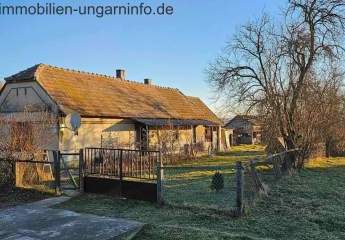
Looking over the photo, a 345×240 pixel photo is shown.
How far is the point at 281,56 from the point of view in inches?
783

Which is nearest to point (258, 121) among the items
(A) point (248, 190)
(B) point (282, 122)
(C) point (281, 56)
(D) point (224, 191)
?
(B) point (282, 122)

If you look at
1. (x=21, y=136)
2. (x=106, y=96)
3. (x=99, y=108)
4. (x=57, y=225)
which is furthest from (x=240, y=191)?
(x=106, y=96)

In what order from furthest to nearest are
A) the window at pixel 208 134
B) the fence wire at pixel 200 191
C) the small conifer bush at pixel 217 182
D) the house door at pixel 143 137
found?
the window at pixel 208 134 → the house door at pixel 143 137 → the small conifer bush at pixel 217 182 → the fence wire at pixel 200 191

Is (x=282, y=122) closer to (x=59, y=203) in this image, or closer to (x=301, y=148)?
(x=301, y=148)

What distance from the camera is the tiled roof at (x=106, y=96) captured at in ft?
75.8

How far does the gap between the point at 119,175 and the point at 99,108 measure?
12.9 m

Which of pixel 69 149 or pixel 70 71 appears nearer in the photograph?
pixel 69 149

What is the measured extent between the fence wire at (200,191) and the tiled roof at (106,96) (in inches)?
359

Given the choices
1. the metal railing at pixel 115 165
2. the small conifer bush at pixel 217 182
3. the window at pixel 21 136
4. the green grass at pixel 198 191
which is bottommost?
the green grass at pixel 198 191

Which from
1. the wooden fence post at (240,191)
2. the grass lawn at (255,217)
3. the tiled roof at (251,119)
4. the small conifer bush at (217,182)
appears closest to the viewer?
the grass lawn at (255,217)

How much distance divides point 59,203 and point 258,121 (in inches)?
477

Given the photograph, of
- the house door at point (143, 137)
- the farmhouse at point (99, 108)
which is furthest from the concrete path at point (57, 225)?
the house door at point (143, 137)

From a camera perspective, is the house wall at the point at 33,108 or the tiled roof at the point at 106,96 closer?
the house wall at the point at 33,108

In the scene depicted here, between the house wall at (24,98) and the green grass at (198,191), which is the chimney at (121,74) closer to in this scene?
the house wall at (24,98)
